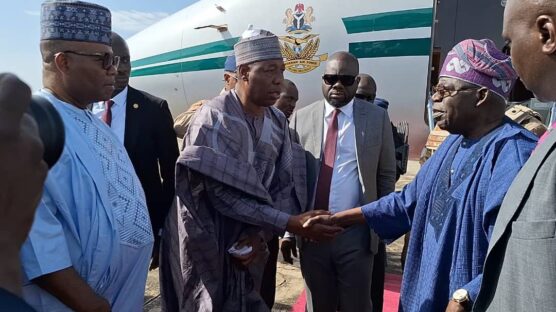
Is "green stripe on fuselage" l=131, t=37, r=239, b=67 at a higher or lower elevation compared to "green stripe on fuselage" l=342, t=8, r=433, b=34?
lower

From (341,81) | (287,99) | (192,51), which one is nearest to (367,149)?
(341,81)

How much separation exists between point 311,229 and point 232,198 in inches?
18.8

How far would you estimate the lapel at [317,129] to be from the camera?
2.86 meters

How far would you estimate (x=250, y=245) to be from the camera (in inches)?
83.2

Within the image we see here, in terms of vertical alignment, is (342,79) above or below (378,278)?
above

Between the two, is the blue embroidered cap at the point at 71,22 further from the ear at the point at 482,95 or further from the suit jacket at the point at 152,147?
the ear at the point at 482,95

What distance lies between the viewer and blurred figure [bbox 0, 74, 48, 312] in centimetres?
54

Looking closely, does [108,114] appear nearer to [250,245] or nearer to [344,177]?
[250,245]

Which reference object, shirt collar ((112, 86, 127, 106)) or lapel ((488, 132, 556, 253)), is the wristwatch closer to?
lapel ((488, 132, 556, 253))

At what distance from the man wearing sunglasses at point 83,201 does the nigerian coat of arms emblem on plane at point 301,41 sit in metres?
4.80

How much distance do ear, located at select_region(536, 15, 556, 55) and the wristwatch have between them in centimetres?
81

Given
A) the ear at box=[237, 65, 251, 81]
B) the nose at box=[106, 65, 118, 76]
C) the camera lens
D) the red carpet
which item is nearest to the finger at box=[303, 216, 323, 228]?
the ear at box=[237, 65, 251, 81]

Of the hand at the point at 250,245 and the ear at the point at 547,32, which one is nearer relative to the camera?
the ear at the point at 547,32

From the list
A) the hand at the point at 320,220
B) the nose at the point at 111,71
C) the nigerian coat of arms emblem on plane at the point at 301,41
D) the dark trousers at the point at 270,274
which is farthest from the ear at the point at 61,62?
the nigerian coat of arms emblem on plane at the point at 301,41
